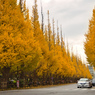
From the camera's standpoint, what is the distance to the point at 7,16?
74.6 feet

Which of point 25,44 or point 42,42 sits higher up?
point 42,42

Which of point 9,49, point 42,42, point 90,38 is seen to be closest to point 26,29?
point 9,49

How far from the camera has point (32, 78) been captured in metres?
34.5

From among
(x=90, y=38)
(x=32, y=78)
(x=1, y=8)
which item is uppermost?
(x=1, y=8)

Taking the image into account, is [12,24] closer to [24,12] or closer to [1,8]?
[1,8]

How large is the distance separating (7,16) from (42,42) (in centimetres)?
1307

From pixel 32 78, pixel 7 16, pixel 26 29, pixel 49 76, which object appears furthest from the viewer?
pixel 49 76

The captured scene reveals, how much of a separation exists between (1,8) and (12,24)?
2008mm

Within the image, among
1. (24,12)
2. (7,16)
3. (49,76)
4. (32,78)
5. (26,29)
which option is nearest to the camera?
(7,16)

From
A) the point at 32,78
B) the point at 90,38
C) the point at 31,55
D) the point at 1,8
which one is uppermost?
the point at 1,8

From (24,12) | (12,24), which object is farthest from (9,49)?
(24,12)

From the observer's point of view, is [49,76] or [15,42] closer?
[15,42]

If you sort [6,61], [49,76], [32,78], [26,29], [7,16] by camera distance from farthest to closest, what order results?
[49,76] → [32,78] → [26,29] → [7,16] → [6,61]

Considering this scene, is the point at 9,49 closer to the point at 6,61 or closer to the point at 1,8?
the point at 6,61
